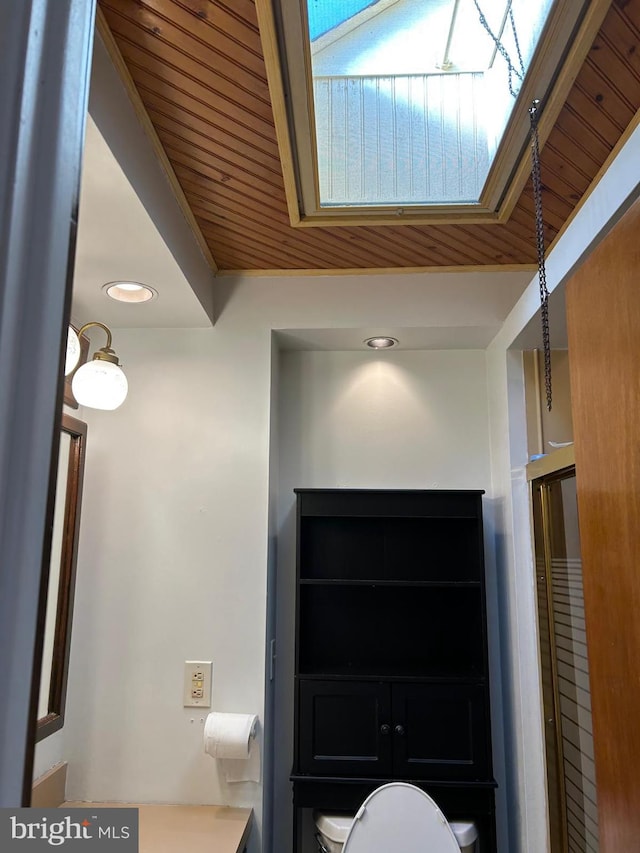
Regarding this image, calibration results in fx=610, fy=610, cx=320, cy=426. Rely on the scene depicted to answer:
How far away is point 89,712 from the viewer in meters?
2.10

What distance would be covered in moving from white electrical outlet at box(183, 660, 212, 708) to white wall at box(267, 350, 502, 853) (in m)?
0.41

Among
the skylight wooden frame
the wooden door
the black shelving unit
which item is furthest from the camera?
the black shelving unit

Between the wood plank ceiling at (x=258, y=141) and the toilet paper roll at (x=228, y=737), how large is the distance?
5.24 ft

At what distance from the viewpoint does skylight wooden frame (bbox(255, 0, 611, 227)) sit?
1.20m

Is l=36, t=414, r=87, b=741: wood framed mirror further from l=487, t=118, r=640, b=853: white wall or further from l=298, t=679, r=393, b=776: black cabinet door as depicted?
l=487, t=118, r=640, b=853: white wall

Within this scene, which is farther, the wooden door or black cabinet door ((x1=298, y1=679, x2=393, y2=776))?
black cabinet door ((x1=298, y1=679, x2=393, y2=776))

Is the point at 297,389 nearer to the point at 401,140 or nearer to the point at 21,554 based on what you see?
the point at 401,140

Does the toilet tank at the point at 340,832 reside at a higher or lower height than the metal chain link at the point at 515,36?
lower

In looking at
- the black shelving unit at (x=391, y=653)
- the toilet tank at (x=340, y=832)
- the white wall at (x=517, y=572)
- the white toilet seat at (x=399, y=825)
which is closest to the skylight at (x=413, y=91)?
the white wall at (x=517, y=572)

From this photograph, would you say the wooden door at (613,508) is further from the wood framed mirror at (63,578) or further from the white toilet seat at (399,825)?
the wood framed mirror at (63,578)

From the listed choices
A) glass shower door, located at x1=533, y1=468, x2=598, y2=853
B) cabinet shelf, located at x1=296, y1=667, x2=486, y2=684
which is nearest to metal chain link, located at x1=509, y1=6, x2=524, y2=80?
glass shower door, located at x1=533, y1=468, x2=598, y2=853

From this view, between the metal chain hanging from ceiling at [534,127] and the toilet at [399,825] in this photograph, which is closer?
the metal chain hanging from ceiling at [534,127]

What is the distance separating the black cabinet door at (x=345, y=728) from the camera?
2062mm

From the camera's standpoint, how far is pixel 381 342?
2.45 metres
